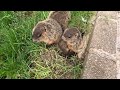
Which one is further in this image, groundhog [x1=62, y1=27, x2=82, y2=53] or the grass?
groundhog [x1=62, y1=27, x2=82, y2=53]

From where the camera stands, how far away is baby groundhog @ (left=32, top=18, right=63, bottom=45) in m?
3.54

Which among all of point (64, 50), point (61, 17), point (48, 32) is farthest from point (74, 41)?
point (61, 17)

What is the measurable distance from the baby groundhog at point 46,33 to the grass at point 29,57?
97 mm

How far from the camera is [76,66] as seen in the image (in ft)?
10.7

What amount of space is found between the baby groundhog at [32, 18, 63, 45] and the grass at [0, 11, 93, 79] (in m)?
0.10

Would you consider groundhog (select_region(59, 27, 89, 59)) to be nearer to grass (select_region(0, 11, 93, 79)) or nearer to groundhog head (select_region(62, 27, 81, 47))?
groundhog head (select_region(62, 27, 81, 47))

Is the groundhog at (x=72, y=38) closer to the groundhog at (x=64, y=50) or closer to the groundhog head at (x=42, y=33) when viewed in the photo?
the groundhog at (x=64, y=50)

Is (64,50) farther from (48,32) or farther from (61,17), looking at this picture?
(61,17)

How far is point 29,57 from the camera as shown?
347cm

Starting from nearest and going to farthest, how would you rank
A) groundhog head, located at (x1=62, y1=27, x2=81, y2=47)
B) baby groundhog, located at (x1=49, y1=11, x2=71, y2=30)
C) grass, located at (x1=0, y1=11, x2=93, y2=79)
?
1. grass, located at (x1=0, y1=11, x2=93, y2=79)
2. groundhog head, located at (x1=62, y1=27, x2=81, y2=47)
3. baby groundhog, located at (x1=49, y1=11, x2=71, y2=30)

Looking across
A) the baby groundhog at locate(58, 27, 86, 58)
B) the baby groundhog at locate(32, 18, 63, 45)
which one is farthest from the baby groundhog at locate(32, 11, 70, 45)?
the baby groundhog at locate(58, 27, 86, 58)
